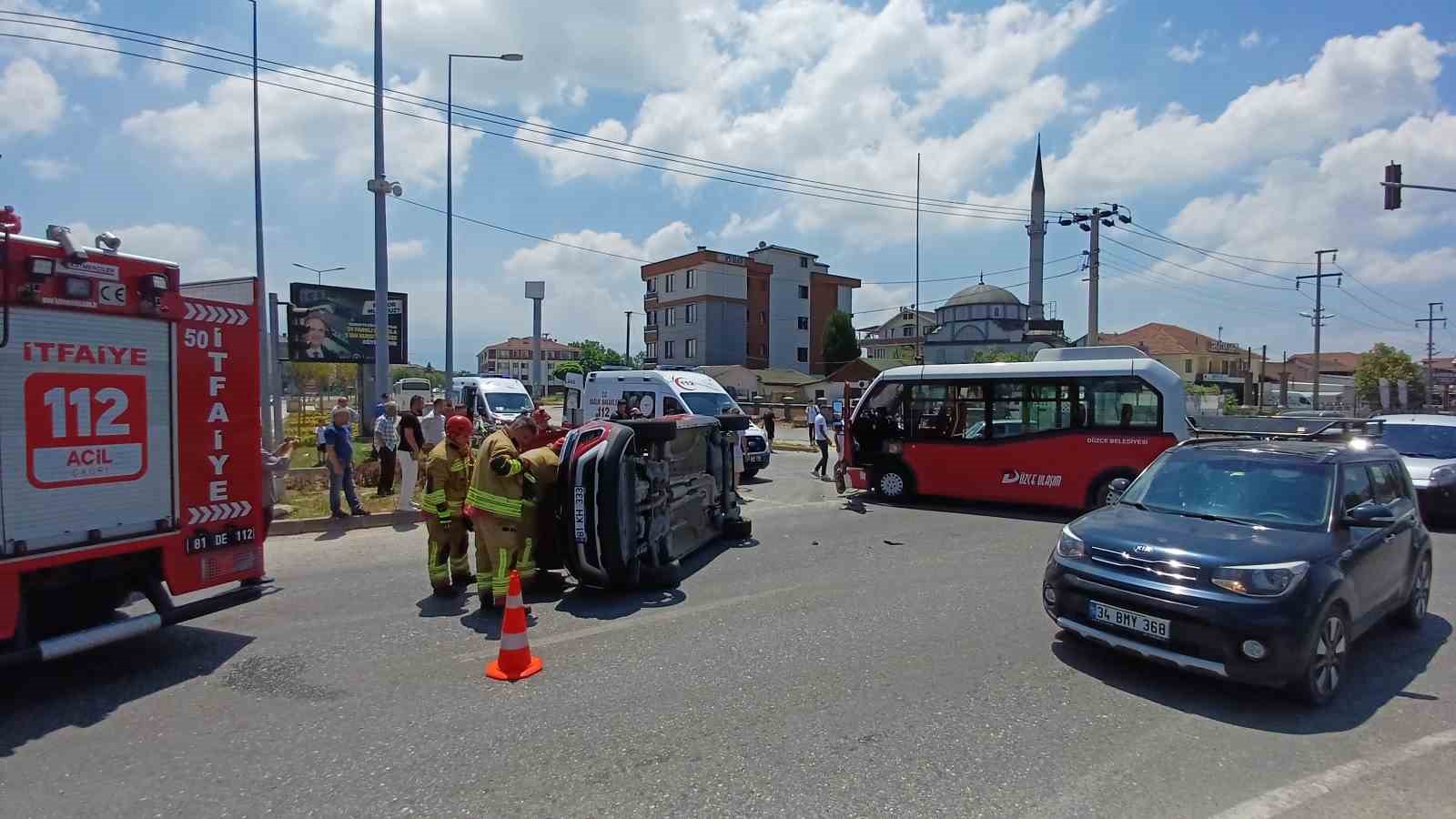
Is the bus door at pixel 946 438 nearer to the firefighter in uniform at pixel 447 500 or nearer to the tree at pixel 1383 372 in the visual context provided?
the firefighter in uniform at pixel 447 500

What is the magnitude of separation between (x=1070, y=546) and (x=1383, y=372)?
7507 cm

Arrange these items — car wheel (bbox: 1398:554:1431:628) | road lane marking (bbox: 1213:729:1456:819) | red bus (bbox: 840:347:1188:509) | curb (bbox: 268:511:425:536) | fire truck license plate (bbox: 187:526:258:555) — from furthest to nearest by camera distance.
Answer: red bus (bbox: 840:347:1188:509), curb (bbox: 268:511:425:536), car wheel (bbox: 1398:554:1431:628), fire truck license plate (bbox: 187:526:258:555), road lane marking (bbox: 1213:729:1456:819)

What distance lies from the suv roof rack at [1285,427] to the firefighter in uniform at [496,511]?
680 cm

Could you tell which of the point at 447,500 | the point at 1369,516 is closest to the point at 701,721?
the point at 447,500

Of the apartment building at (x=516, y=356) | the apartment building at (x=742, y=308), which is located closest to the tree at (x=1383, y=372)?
the apartment building at (x=742, y=308)

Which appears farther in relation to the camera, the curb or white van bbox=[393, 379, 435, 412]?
white van bbox=[393, 379, 435, 412]

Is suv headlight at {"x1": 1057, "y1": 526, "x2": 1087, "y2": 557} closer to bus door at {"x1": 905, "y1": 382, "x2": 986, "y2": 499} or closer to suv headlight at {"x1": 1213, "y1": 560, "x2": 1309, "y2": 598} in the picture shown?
suv headlight at {"x1": 1213, "y1": 560, "x2": 1309, "y2": 598}

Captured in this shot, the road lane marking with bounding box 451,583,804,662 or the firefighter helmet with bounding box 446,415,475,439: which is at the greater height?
the firefighter helmet with bounding box 446,415,475,439

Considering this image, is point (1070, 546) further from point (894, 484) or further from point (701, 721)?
point (894, 484)

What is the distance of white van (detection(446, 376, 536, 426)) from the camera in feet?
76.9

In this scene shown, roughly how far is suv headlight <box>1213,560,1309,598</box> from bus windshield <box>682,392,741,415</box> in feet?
41.2

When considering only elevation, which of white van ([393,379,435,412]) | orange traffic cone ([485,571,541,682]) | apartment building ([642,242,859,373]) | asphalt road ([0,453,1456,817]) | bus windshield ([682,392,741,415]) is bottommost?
asphalt road ([0,453,1456,817])

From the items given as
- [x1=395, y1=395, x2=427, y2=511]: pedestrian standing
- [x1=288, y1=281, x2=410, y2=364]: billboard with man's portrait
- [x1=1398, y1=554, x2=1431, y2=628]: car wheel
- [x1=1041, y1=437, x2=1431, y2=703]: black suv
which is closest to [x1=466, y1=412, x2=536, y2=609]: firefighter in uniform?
[x1=1041, y1=437, x2=1431, y2=703]: black suv

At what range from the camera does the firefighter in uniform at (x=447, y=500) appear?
7113 mm
